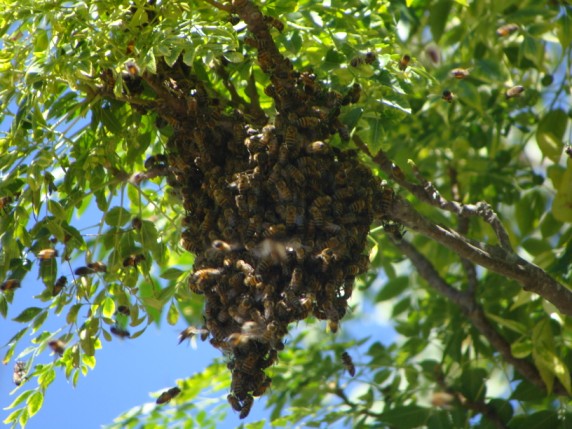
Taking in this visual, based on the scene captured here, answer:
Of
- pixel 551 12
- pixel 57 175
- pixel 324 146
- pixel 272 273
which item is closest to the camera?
pixel 272 273

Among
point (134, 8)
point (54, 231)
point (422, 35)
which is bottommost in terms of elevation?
point (54, 231)

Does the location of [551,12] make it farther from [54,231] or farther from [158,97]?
[54,231]

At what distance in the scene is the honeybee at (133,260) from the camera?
10.4 ft

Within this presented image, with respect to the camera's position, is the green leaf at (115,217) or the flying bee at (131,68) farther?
the green leaf at (115,217)

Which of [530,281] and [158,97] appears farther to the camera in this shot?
[530,281]

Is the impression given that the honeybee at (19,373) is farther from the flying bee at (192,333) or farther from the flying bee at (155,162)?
the flying bee at (155,162)

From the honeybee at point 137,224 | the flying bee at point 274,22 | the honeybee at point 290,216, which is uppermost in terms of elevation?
the flying bee at point 274,22

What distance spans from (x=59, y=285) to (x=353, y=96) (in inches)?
46.0

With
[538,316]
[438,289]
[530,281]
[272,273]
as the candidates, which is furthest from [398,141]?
[272,273]

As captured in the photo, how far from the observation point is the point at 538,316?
4.40 metres

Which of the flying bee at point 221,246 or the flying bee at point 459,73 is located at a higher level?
the flying bee at point 459,73

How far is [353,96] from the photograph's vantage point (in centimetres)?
303

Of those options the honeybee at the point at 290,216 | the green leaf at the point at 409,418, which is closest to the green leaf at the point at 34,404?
the honeybee at the point at 290,216

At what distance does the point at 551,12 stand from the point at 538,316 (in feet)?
4.68
